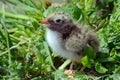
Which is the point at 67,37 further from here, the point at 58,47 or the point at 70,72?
the point at 70,72

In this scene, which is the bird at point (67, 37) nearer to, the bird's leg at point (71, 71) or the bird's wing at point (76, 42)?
the bird's wing at point (76, 42)

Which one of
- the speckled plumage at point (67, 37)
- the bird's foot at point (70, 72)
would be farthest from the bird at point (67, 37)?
the bird's foot at point (70, 72)

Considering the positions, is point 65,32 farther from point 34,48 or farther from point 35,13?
point 35,13

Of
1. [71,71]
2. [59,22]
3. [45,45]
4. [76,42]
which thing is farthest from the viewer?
[45,45]

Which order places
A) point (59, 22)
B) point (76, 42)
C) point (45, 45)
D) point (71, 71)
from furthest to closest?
1. point (45, 45)
2. point (71, 71)
3. point (59, 22)
4. point (76, 42)

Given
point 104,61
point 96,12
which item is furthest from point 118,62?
point 96,12

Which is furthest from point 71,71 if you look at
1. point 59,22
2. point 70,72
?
point 59,22
